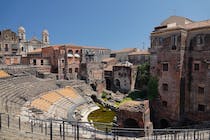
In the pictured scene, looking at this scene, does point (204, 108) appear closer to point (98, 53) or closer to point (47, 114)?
point (47, 114)

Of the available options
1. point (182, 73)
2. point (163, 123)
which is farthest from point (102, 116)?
point (182, 73)

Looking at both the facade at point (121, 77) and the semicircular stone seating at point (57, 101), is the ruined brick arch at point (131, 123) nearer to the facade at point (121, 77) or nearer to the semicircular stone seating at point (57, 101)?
the semicircular stone seating at point (57, 101)

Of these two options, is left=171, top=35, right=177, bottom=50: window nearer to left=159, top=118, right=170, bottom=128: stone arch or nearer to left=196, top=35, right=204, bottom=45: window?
left=196, top=35, right=204, bottom=45: window

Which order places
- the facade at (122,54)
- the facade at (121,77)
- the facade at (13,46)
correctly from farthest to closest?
the facade at (122,54)
the facade at (13,46)
the facade at (121,77)

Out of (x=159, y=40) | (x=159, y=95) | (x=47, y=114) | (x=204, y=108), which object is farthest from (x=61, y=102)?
(x=204, y=108)

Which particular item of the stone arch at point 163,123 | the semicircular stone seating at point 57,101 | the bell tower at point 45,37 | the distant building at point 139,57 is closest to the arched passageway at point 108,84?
the distant building at point 139,57

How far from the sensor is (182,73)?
26844 millimetres

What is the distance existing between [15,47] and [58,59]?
20237 millimetres

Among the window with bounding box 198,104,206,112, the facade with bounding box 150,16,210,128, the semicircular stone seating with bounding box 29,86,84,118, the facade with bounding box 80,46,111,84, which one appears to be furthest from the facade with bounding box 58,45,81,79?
the window with bounding box 198,104,206,112

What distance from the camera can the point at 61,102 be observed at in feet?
90.9

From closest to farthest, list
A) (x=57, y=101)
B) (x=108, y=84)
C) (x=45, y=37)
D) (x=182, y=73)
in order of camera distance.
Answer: (x=182, y=73)
(x=57, y=101)
(x=108, y=84)
(x=45, y=37)

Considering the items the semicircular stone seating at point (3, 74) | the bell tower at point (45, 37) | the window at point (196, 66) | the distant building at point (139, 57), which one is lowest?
the semicircular stone seating at point (3, 74)

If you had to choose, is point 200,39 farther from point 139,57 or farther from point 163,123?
point 139,57

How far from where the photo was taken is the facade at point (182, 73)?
2522 cm
